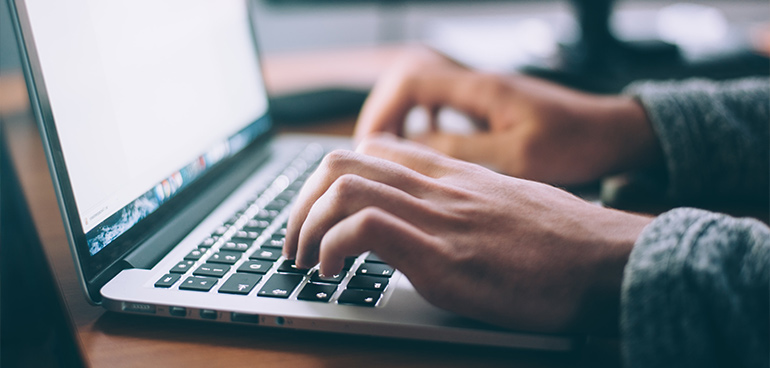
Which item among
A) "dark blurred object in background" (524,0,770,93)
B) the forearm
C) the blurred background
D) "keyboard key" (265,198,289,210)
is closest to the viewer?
the forearm

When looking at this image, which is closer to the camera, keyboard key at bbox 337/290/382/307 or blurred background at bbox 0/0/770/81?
keyboard key at bbox 337/290/382/307

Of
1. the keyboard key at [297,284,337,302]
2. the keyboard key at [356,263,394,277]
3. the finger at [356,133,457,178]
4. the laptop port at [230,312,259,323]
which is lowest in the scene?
the keyboard key at [356,263,394,277]

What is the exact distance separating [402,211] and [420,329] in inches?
2.9

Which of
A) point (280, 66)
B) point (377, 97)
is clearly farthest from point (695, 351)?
point (280, 66)

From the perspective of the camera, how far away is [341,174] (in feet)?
1.24

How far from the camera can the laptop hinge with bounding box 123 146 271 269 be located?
41 cm

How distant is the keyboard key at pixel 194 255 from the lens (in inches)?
15.9

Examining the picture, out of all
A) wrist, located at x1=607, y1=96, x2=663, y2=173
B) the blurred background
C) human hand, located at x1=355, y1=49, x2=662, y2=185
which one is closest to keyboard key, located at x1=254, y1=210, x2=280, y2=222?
human hand, located at x1=355, y1=49, x2=662, y2=185

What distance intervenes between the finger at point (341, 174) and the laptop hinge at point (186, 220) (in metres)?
0.11

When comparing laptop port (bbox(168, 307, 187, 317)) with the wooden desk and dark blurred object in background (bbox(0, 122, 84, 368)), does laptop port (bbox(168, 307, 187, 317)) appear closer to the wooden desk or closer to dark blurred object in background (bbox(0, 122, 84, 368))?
the wooden desk

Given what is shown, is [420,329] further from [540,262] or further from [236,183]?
[236,183]

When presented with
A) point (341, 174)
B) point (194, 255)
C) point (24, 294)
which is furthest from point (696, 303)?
point (24, 294)

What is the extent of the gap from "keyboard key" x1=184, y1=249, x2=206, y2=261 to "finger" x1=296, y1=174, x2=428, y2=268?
97mm

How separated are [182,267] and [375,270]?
135mm
